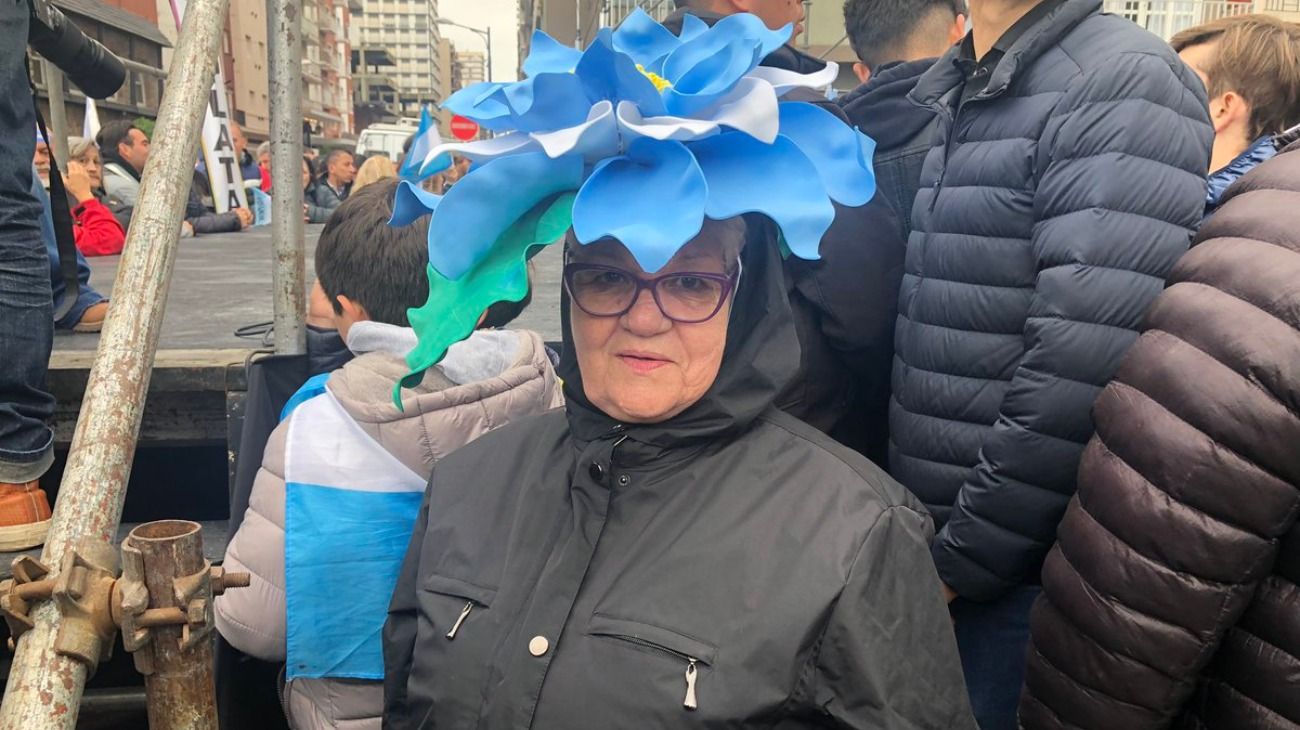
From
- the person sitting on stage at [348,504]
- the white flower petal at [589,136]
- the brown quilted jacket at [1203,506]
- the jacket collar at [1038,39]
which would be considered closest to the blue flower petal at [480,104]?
the white flower petal at [589,136]

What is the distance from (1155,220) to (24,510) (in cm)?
256

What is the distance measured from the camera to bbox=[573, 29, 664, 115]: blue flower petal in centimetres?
137

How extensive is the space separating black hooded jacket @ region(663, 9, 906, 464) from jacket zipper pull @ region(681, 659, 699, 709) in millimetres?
731

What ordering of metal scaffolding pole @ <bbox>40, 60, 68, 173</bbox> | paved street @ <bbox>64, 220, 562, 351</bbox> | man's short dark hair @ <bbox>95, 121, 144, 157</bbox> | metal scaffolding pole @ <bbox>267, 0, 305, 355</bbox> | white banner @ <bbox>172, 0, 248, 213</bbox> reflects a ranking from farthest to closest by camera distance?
1. white banner @ <bbox>172, 0, 248, 213</bbox>
2. man's short dark hair @ <bbox>95, 121, 144, 157</bbox>
3. metal scaffolding pole @ <bbox>40, 60, 68, 173</bbox>
4. paved street @ <bbox>64, 220, 562, 351</bbox>
5. metal scaffolding pole @ <bbox>267, 0, 305, 355</bbox>

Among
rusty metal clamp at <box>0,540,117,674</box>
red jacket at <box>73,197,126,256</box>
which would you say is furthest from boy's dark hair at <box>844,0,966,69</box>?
red jacket at <box>73,197,126,256</box>

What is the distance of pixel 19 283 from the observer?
2354mm

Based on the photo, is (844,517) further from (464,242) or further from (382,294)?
(382,294)

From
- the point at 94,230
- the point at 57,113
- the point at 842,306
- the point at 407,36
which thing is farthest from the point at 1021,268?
the point at 407,36

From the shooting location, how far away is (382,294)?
2.22 metres

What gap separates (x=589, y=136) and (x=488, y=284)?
32 centimetres

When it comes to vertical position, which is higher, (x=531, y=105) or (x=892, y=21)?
(x=892, y=21)

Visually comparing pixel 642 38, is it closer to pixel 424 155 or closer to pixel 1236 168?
pixel 424 155

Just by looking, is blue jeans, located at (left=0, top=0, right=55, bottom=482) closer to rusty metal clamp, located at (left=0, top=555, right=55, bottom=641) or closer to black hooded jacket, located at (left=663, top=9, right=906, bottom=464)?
rusty metal clamp, located at (left=0, top=555, right=55, bottom=641)

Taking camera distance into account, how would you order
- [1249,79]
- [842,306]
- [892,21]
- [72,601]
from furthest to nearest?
[892,21] < [1249,79] < [842,306] < [72,601]
